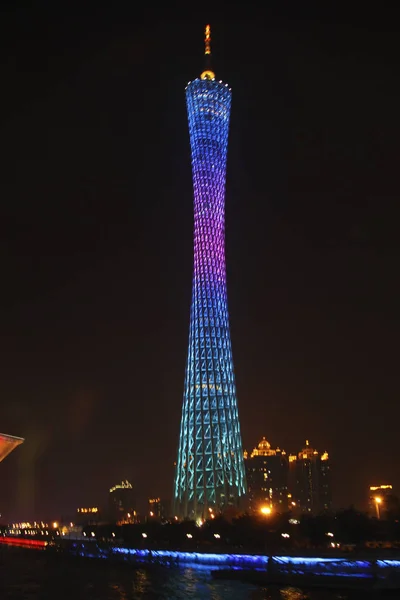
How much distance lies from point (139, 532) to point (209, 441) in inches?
395

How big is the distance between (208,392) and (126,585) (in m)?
21.0

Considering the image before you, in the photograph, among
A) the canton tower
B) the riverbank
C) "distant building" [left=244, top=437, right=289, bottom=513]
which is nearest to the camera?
the riverbank

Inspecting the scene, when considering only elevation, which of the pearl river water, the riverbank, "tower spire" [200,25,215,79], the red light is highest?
"tower spire" [200,25,215,79]

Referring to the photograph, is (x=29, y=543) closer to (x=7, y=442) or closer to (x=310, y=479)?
(x=7, y=442)

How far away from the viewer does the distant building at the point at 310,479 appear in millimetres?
147750

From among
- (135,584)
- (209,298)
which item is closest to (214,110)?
(209,298)

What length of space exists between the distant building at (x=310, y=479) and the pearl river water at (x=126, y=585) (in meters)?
110

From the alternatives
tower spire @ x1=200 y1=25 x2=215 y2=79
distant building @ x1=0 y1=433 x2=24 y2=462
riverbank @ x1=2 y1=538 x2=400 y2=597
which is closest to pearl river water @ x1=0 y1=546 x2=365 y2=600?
riverbank @ x1=2 y1=538 x2=400 y2=597

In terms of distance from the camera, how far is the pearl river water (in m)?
26.9

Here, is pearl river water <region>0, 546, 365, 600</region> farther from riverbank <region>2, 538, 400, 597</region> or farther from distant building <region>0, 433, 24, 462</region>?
distant building <region>0, 433, 24, 462</region>

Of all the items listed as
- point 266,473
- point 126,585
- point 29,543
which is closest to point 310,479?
point 266,473

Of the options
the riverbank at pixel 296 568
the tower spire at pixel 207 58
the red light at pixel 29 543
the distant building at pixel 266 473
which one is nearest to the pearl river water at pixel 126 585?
the riverbank at pixel 296 568

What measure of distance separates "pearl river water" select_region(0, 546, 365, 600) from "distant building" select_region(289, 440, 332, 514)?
11010 cm

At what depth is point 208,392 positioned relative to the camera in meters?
51.2
